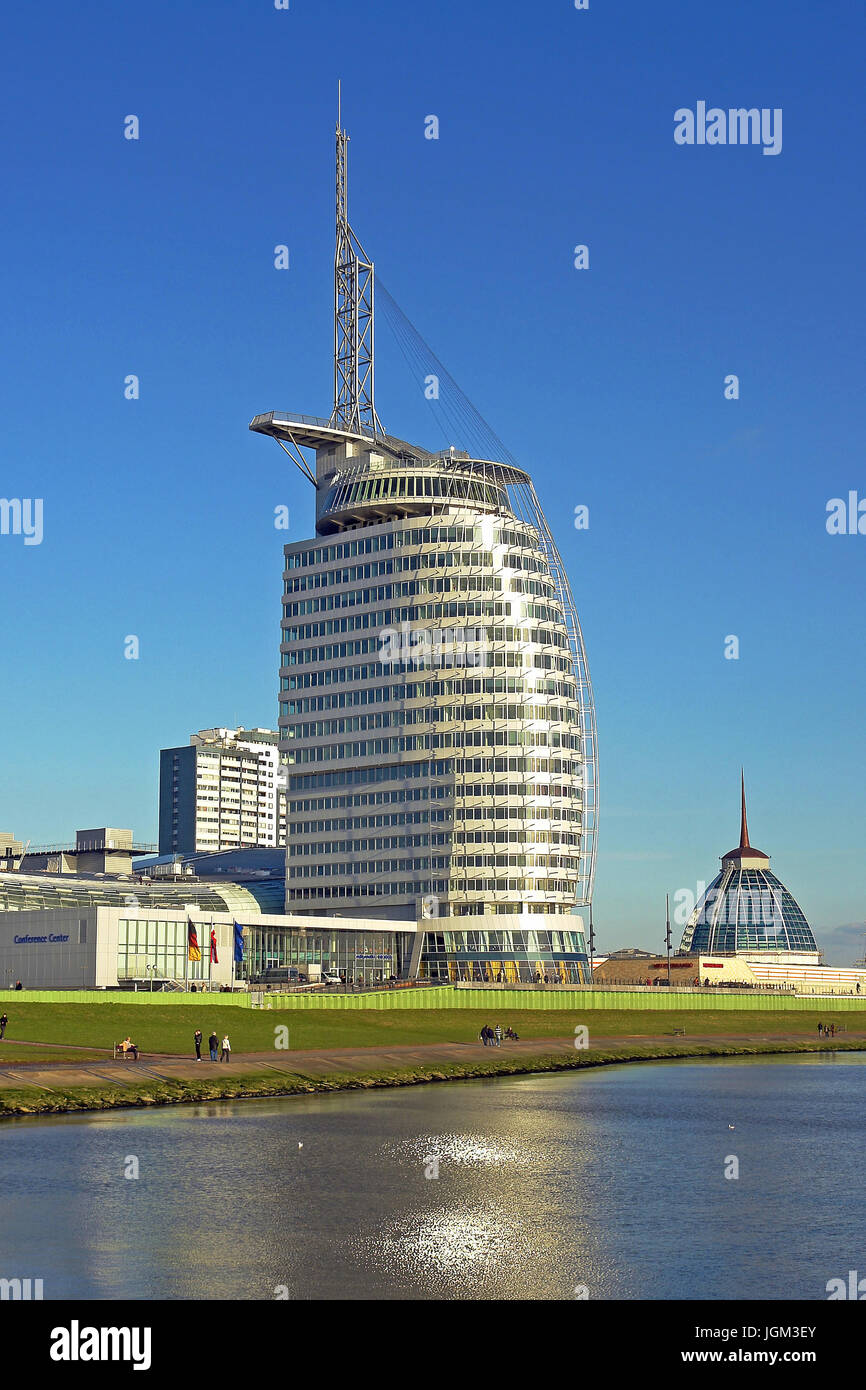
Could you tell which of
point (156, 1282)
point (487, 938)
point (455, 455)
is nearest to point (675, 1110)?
point (156, 1282)

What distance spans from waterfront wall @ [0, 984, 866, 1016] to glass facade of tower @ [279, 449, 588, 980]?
24.6 meters

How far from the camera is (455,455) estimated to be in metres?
198

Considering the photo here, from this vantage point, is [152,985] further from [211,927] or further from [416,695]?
[416,695]

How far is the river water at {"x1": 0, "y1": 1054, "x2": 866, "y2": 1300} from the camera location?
100 ft

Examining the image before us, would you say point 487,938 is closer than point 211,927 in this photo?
Result: No

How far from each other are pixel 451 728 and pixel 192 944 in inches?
2262

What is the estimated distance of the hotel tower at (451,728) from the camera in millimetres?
182375

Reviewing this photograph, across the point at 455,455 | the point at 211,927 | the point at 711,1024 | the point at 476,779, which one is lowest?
the point at 711,1024

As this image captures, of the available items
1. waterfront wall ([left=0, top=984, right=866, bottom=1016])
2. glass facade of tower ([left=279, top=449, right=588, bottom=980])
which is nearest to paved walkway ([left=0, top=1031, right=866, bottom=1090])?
waterfront wall ([left=0, top=984, right=866, bottom=1016])

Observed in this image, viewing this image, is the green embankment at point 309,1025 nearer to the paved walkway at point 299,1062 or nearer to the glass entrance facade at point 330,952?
the paved walkway at point 299,1062

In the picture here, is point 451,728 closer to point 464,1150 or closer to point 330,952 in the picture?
point 330,952

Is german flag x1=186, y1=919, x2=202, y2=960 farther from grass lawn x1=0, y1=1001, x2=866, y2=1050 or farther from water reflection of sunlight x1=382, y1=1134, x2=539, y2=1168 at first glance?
water reflection of sunlight x1=382, y1=1134, x2=539, y2=1168
